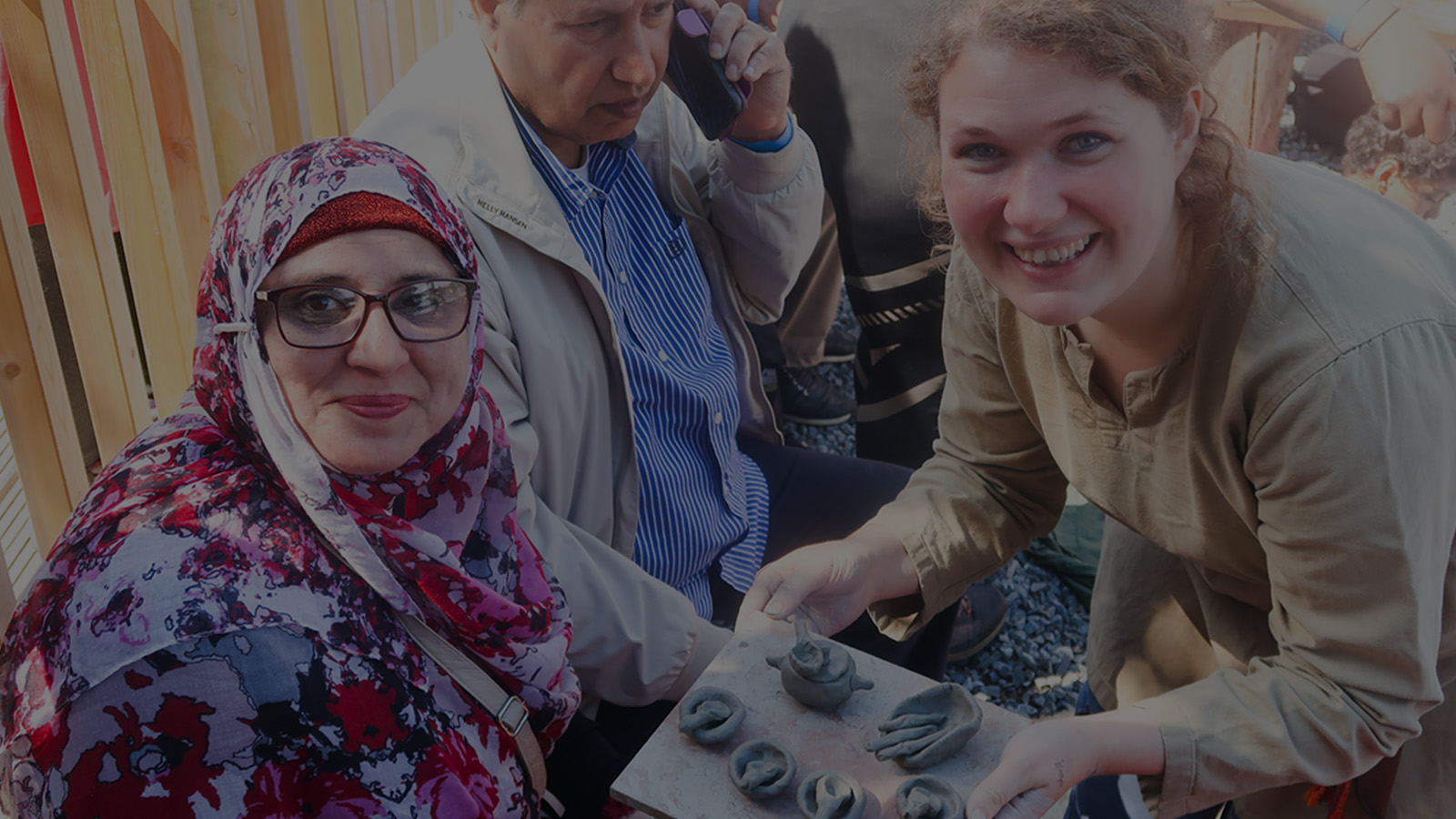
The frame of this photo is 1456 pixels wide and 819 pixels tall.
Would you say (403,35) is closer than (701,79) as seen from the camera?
No

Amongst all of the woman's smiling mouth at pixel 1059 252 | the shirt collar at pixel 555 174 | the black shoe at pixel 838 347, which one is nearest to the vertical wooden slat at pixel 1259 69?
the black shoe at pixel 838 347

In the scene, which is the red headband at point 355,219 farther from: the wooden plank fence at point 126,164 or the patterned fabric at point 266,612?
the wooden plank fence at point 126,164

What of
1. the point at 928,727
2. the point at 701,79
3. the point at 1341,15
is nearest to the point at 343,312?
the point at 928,727

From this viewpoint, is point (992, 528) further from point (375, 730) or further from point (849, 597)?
point (375, 730)

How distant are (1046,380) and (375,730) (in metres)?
1.19

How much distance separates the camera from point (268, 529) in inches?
61.5

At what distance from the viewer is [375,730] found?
5.06 ft

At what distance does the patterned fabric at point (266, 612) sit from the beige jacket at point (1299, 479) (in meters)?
0.99

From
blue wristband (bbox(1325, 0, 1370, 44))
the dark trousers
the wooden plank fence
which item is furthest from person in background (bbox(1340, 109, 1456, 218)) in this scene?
the dark trousers

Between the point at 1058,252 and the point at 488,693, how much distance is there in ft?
3.56

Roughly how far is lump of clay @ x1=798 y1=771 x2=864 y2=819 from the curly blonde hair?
→ 90cm

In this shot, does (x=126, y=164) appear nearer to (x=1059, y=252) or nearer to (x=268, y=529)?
(x=268, y=529)

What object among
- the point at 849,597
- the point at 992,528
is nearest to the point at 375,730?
the point at 849,597

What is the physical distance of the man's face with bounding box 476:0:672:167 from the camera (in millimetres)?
2172
